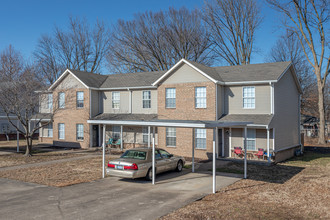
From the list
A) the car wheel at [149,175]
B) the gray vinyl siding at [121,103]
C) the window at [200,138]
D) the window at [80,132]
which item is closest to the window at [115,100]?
the gray vinyl siding at [121,103]

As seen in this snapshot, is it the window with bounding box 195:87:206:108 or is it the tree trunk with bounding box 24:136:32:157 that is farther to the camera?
the tree trunk with bounding box 24:136:32:157

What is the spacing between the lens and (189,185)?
508 inches

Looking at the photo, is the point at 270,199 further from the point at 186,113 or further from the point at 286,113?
the point at 286,113

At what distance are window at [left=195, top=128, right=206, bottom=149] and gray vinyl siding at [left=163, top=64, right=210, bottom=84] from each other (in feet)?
12.2

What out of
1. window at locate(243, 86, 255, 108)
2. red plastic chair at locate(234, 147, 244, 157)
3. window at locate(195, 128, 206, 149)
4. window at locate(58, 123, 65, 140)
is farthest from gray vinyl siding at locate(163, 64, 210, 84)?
window at locate(58, 123, 65, 140)

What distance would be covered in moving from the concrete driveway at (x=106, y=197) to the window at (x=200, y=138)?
23.4ft

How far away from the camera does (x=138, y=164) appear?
42.3 feet

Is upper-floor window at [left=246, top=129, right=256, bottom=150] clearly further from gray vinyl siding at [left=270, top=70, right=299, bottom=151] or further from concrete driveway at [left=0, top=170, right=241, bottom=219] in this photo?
concrete driveway at [left=0, top=170, right=241, bottom=219]

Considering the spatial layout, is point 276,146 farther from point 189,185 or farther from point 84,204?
point 84,204

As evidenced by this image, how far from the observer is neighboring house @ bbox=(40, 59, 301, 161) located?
20781 millimetres

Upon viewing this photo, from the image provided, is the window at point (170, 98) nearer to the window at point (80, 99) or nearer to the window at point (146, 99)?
the window at point (146, 99)

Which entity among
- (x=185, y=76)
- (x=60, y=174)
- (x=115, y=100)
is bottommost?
(x=60, y=174)

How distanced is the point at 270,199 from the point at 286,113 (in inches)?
538

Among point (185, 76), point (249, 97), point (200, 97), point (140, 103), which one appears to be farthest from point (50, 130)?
point (249, 97)
